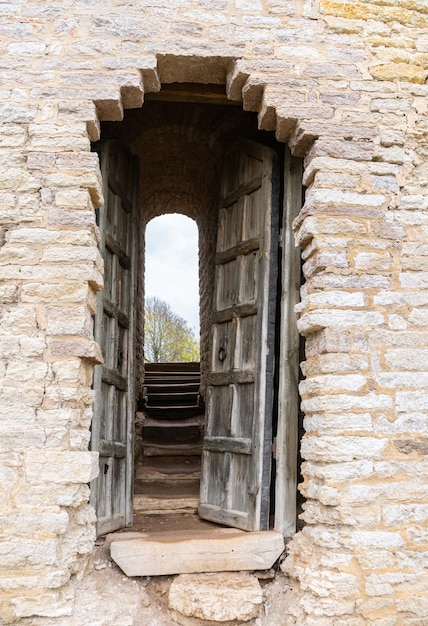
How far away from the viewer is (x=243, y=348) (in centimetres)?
446

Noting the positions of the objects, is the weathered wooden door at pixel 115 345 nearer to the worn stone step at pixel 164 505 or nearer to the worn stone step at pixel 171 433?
the worn stone step at pixel 164 505

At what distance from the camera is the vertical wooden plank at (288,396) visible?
4008mm

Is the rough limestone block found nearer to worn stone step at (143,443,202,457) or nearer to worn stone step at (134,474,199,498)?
worn stone step at (134,474,199,498)

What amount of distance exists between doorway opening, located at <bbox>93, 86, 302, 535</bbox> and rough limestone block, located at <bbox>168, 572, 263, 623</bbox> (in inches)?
17.5

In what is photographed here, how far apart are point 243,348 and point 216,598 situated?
171cm

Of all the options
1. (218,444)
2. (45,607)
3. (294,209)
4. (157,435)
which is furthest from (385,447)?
(157,435)

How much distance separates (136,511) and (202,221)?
3.90m

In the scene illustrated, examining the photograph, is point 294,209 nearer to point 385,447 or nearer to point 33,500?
point 385,447

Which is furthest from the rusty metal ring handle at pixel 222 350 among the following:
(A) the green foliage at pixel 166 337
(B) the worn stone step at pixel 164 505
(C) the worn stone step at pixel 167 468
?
(A) the green foliage at pixel 166 337

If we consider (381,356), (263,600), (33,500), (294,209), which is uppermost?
(294,209)

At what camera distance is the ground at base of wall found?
10.8 feet

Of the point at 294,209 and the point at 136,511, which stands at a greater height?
the point at 294,209

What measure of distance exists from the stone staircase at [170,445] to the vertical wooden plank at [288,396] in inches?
43.2

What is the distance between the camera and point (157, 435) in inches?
262
